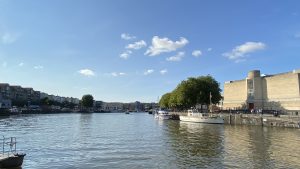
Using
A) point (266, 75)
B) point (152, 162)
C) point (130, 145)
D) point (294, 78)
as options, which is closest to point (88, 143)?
point (130, 145)

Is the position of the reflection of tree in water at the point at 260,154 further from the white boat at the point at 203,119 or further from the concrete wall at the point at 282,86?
the concrete wall at the point at 282,86

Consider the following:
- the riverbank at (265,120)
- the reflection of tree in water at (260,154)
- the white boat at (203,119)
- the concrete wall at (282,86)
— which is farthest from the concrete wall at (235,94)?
the reflection of tree in water at (260,154)

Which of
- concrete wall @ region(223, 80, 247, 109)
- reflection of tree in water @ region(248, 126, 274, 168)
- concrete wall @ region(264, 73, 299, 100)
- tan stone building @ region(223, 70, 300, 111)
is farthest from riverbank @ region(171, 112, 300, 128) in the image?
concrete wall @ region(223, 80, 247, 109)

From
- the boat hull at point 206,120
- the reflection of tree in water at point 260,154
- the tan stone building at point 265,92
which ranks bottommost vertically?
the reflection of tree in water at point 260,154

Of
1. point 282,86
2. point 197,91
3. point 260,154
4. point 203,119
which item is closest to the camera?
point 260,154

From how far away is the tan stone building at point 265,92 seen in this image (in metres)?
119

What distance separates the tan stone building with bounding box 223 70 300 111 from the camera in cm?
11888

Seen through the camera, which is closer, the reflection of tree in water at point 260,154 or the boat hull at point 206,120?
the reflection of tree in water at point 260,154

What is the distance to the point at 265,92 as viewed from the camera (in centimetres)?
13325

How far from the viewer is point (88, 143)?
50.1 meters

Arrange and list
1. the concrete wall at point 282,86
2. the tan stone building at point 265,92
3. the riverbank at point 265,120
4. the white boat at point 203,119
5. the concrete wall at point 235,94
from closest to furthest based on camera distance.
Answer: the riverbank at point 265,120
the white boat at point 203,119
the concrete wall at point 282,86
the tan stone building at point 265,92
the concrete wall at point 235,94

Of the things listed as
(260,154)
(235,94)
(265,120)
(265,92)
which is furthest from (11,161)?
(235,94)

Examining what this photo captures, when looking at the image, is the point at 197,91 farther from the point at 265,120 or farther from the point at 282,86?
the point at 265,120

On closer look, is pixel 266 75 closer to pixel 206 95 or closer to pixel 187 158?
pixel 206 95
